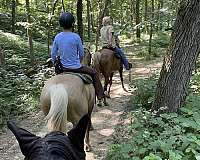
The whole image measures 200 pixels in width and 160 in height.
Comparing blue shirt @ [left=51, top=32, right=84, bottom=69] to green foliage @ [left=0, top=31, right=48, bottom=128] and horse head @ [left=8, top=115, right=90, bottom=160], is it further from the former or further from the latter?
horse head @ [left=8, top=115, right=90, bottom=160]

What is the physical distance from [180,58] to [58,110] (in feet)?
7.19

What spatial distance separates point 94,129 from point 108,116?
108 centimetres

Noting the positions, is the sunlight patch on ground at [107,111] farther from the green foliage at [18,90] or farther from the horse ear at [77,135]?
the horse ear at [77,135]

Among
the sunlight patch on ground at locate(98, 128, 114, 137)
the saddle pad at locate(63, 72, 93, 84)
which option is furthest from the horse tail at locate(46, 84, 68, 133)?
the sunlight patch on ground at locate(98, 128, 114, 137)

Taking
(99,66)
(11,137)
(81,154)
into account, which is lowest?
(11,137)

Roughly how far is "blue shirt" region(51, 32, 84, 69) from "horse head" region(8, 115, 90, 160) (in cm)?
409

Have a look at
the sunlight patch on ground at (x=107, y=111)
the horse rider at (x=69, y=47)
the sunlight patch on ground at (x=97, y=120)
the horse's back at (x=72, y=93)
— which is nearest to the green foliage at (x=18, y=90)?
the sunlight patch on ground at (x=107, y=111)

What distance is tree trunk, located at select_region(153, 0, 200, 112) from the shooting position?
579 cm

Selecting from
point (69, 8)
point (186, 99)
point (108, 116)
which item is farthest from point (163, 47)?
point (186, 99)

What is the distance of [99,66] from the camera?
11.0m

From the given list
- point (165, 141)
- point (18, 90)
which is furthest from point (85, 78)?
point (18, 90)

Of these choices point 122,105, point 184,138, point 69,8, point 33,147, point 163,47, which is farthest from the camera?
point 69,8

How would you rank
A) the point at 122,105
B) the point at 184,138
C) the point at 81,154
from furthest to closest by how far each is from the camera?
the point at 122,105 → the point at 184,138 → the point at 81,154

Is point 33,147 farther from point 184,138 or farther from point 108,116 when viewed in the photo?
point 108,116
